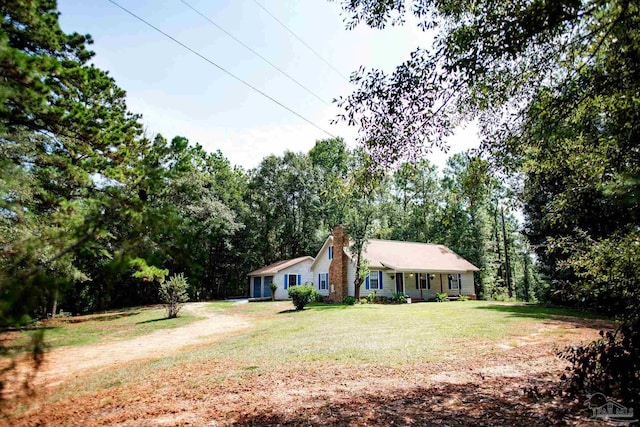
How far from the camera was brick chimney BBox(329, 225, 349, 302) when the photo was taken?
25.8 meters

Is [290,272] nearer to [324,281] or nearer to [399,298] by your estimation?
[324,281]

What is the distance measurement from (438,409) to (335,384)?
5.84 feet

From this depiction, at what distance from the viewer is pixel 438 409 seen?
4.30 meters

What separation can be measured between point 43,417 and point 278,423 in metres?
3.60

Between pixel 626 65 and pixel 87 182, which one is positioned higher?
pixel 626 65

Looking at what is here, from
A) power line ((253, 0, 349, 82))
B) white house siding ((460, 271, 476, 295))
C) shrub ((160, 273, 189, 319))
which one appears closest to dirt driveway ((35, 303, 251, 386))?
shrub ((160, 273, 189, 319))

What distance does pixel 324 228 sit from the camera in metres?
39.7

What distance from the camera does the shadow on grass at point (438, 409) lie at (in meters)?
3.90

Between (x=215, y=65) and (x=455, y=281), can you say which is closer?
(x=215, y=65)

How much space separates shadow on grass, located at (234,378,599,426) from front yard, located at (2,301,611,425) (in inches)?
0.5

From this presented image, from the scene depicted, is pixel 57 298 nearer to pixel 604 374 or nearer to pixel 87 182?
pixel 87 182

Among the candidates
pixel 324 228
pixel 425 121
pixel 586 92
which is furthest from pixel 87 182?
pixel 324 228

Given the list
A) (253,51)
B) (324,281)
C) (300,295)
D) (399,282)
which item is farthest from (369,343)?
(324,281)

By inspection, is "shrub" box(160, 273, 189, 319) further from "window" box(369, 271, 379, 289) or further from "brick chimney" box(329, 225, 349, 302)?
"window" box(369, 271, 379, 289)
